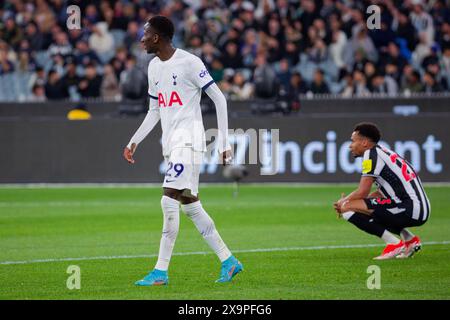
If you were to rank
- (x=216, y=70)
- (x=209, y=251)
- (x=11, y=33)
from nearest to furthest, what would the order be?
(x=209, y=251)
(x=216, y=70)
(x=11, y=33)

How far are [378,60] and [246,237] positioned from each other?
12.2 meters

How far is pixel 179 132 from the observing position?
9.77 m

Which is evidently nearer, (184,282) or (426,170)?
(184,282)

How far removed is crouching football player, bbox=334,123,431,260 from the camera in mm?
11531

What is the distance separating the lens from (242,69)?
2681cm

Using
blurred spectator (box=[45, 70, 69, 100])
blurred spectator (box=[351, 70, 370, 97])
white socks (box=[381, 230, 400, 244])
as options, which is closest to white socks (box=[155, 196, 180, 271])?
white socks (box=[381, 230, 400, 244])

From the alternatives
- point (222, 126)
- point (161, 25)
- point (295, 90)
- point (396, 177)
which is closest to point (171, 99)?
point (222, 126)

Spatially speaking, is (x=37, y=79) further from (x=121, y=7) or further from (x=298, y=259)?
(x=298, y=259)

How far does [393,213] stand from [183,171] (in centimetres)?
299

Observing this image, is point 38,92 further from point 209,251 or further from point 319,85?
point 209,251

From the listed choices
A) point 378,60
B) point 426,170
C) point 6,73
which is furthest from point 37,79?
point 426,170

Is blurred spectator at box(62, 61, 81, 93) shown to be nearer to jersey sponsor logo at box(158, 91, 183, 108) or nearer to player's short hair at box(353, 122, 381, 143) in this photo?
player's short hair at box(353, 122, 381, 143)

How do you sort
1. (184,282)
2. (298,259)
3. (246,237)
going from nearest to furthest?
1. (184,282)
2. (298,259)
3. (246,237)

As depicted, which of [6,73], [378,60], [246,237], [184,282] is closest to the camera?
[184,282]
